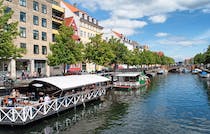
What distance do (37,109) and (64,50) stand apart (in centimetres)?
2425

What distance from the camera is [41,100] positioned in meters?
24.5

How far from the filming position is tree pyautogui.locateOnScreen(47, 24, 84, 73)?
45888 mm

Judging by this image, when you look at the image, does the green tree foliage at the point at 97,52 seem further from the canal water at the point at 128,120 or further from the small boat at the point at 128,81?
the canal water at the point at 128,120

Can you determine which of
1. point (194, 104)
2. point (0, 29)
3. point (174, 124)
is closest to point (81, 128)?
point (174, 124)

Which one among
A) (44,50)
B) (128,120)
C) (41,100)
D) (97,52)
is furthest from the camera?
A: (44,50)

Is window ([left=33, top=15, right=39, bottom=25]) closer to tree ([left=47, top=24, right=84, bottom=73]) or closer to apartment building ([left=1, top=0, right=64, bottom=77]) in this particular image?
apartment building ([left=1, top=0, right=64, bottom=77])

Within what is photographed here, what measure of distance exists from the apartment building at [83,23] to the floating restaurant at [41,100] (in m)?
46.4

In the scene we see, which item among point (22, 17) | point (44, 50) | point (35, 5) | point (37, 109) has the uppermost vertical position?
point (35, 5)

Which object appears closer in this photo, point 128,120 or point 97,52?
point 128,120

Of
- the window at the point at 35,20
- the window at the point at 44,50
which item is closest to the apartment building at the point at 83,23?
the window at the point at 44,50

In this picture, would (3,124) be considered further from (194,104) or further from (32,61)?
(32,61)

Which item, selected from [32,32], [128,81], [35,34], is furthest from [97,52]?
[32,32]

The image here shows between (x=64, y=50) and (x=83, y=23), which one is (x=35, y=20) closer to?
(x=64, y=50)

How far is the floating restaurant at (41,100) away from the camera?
21.2m
